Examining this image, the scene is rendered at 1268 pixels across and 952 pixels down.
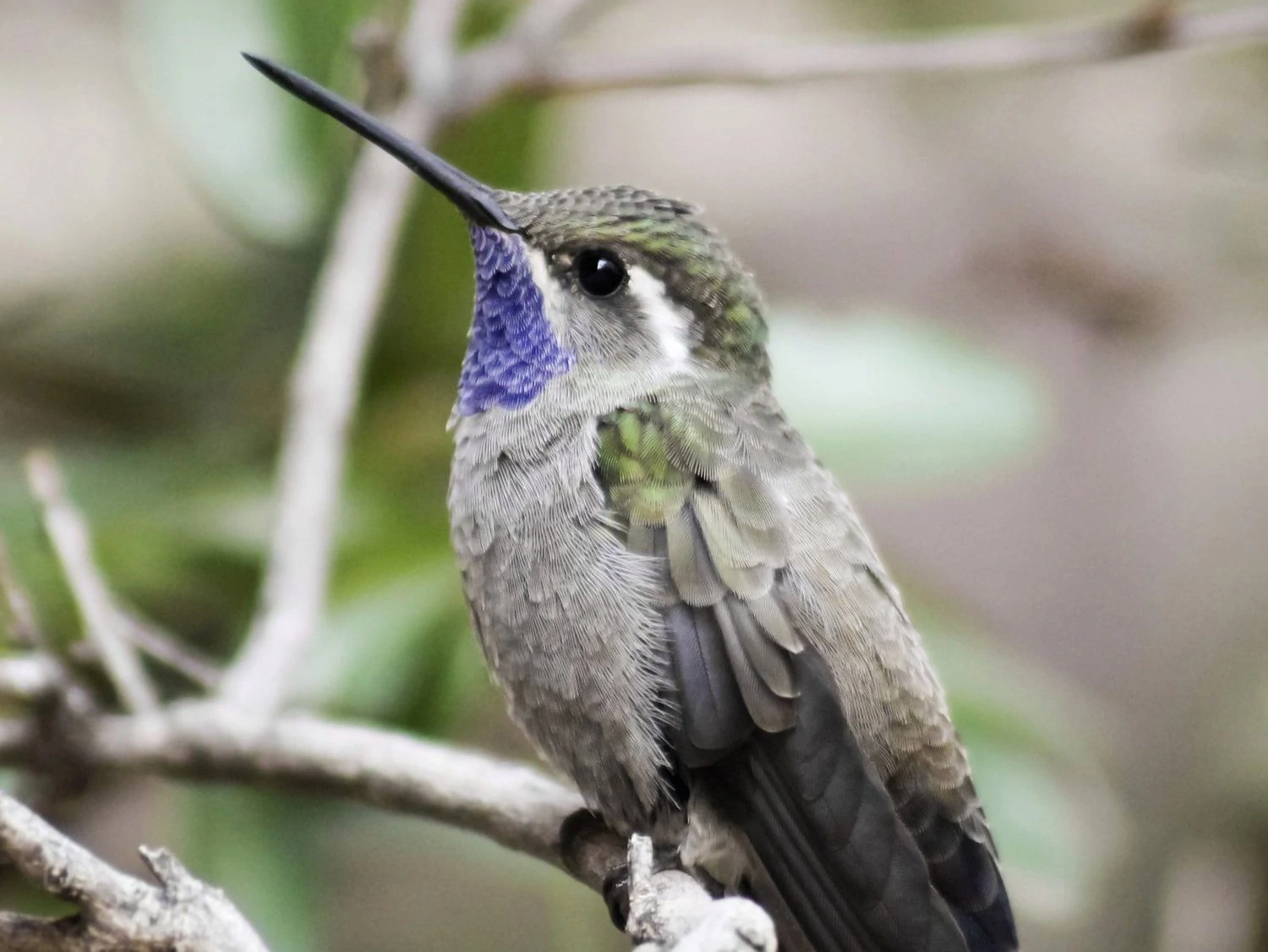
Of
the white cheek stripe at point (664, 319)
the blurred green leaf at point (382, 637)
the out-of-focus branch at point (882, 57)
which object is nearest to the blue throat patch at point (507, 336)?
the white cheek stripe at point (664, 319)

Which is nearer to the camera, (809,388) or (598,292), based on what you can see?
(598,292)

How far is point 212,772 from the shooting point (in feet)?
6.29

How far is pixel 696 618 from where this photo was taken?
152cm

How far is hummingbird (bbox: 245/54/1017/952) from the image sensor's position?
1454 millimetres

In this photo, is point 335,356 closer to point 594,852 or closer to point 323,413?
point 323,413

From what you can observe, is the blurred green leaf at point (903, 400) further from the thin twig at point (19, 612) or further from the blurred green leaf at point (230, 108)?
the thin twig at point (19, 612)

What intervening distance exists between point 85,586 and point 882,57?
165cm

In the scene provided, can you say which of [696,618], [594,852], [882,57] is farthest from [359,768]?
[882,57]

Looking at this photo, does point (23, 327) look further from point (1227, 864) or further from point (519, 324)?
point (1227, 864)

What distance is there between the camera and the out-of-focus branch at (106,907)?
3.60 ft

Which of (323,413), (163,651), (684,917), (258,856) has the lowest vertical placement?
(258,856)

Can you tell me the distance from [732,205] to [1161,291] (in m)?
1.38

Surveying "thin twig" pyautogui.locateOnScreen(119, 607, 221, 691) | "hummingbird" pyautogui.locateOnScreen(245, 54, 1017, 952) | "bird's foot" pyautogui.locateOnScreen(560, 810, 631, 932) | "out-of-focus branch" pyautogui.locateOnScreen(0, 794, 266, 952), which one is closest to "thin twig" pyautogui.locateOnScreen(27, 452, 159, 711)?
"thin twig" pyautogui.locateOnScreen(119, 607, 221, 691)

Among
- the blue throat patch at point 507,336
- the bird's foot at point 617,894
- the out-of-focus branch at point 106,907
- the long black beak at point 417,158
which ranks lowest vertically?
the bird's foot at point 617,894
